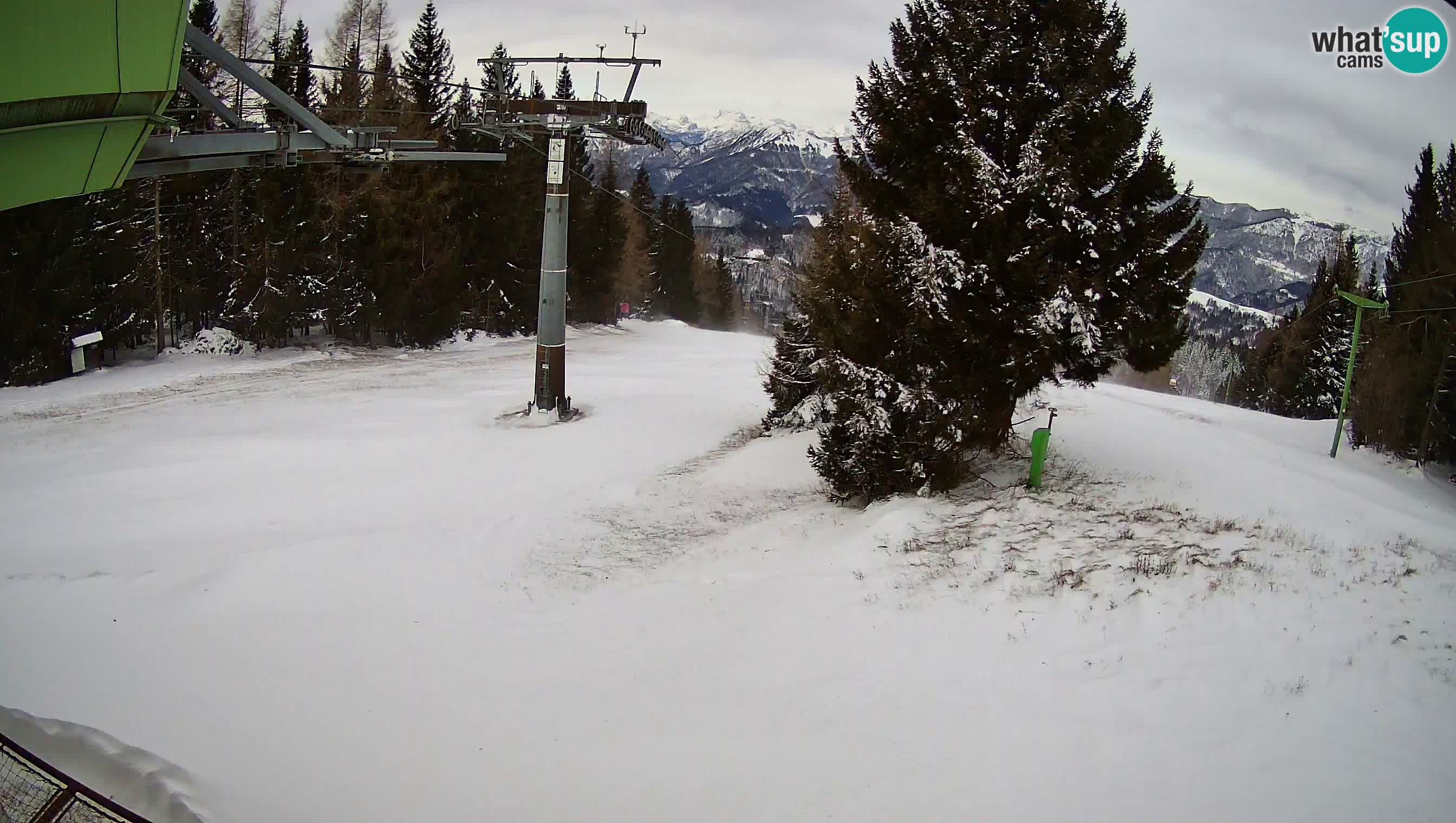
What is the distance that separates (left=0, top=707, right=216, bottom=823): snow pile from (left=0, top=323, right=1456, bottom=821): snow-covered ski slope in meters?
0.12

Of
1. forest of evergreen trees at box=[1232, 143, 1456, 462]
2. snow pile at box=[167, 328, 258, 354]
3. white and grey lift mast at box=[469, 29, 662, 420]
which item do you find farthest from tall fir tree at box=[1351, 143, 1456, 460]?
snow pile at box=[167, 328, 258, 354]

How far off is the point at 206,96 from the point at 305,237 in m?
25.5

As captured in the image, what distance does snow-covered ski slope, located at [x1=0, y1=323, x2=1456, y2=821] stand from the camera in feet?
18.2

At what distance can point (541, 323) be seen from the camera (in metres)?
19.5

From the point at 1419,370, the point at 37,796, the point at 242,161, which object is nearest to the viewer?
the point at 37,796

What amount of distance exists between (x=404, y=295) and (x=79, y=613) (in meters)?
25.8

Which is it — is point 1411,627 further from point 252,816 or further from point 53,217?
point 53,217

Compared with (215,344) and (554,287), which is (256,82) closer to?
(554,287)

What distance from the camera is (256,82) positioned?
711 centimetres

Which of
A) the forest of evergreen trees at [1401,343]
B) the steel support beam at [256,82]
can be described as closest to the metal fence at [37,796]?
the steel support beam at [256,82]

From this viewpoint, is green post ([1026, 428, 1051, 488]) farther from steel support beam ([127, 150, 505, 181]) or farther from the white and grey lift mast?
the white and grey lift mast

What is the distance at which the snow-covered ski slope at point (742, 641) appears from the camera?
5.56 metres

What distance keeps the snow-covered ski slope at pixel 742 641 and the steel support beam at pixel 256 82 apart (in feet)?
16.1

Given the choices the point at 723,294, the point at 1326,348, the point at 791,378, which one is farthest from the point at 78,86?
the point at 723,294
